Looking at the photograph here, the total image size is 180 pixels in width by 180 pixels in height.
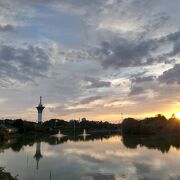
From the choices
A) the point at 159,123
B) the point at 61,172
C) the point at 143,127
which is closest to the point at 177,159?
the point at 61,172

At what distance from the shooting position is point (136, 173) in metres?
35.9

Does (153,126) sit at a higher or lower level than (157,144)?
higher

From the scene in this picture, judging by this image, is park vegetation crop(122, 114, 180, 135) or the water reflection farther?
park vegetation crop(122, 114, 180, 135)

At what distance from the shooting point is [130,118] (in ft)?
511

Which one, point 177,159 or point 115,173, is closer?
point 115,173

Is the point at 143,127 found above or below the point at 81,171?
above

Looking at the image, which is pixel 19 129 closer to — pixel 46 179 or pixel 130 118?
pixel 130 118

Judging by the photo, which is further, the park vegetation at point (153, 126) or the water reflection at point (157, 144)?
the park vegetation at point (153, 126)

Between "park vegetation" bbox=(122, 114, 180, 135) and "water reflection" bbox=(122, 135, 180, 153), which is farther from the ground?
"park vegetation" bbox=(122, 114, 180, 135)

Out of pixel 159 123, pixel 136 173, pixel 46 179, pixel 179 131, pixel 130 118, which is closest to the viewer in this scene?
pixel 46 179

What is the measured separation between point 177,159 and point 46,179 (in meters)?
23.9

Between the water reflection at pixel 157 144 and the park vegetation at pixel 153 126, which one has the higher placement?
the park vegetation at pixel 153 126

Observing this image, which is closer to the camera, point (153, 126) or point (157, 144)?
point (157, 144)

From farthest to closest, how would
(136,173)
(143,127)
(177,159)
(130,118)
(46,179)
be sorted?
(130,118)
(143,127)
(177,159)
(136,173)
(46,179)
